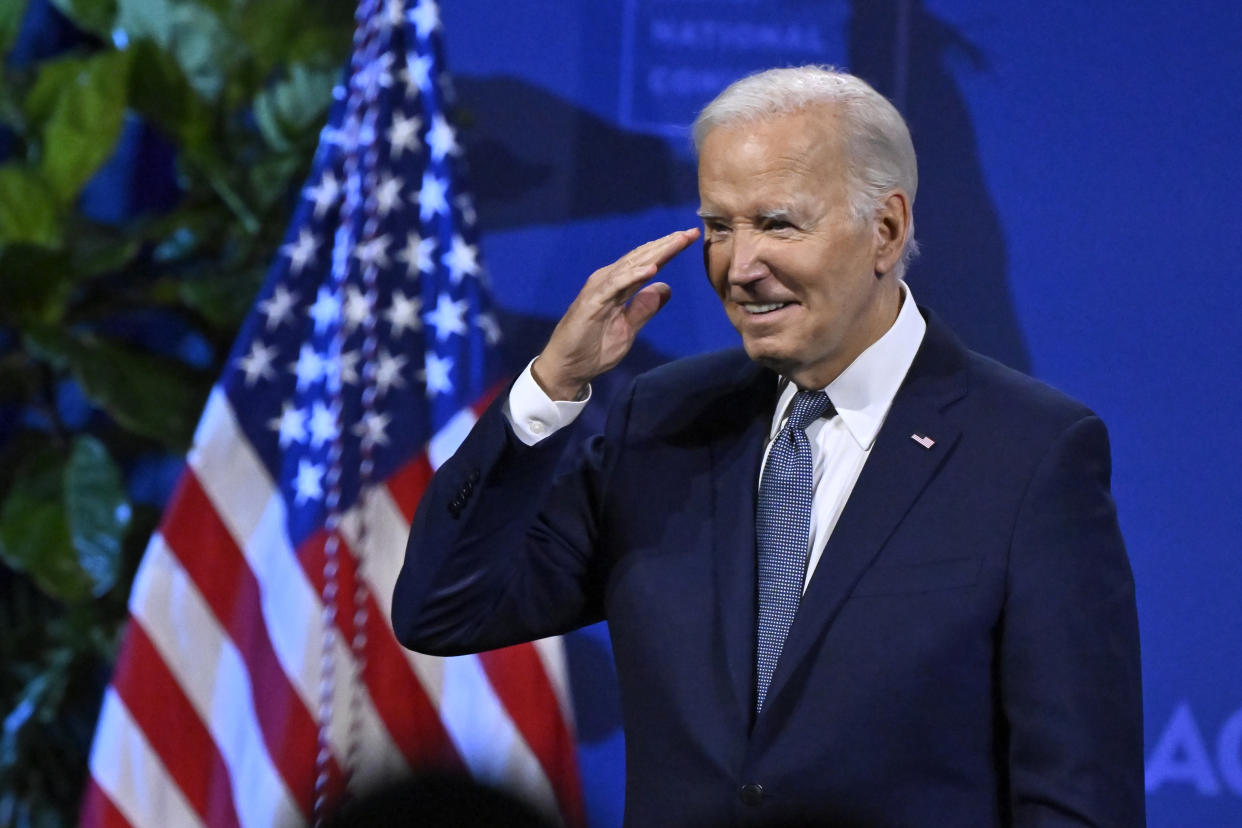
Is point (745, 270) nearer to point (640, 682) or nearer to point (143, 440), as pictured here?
point (640, 682)

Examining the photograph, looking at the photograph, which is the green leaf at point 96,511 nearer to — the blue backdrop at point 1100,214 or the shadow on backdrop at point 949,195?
the blue backdrop at point 1100,214

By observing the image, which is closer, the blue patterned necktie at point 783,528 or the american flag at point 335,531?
the blue patterned necktie at point 783,528

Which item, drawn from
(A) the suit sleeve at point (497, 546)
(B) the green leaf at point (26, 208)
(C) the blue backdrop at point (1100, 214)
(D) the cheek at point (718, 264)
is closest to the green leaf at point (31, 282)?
(B) the green leaf at point (26, 208)

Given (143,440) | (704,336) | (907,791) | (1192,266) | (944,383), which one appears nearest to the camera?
(907,791)

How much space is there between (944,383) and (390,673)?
140 centimetres

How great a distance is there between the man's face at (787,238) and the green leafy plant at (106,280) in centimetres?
161

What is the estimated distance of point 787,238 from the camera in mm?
1396

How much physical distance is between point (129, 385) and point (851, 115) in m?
1.78

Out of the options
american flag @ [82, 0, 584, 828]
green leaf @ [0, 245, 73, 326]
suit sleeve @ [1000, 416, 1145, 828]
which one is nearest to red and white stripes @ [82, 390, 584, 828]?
american flag @ [82, 0, 584, 828]

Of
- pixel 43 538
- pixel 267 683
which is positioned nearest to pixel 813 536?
pixel 267 683

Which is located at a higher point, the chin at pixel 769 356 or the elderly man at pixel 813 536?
the chin at pixel 769 356

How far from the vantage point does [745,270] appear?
1385 mm

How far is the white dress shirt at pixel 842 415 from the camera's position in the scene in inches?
56.8

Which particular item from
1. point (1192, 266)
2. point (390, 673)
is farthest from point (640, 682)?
point (1192, 266)
